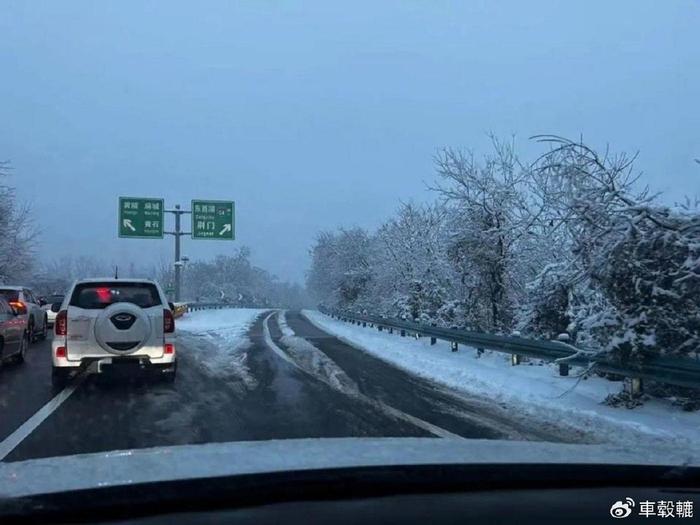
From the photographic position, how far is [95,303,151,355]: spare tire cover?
1128cm

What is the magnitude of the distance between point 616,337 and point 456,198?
13.7m

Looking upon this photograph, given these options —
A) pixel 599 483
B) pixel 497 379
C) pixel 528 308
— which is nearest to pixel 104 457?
pixel 599 483

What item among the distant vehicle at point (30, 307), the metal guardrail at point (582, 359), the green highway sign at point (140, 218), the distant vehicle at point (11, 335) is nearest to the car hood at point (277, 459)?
the metal guardrail at point (582, 359)

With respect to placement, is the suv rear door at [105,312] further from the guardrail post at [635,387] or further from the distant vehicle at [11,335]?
the guardrail post at [635,387]

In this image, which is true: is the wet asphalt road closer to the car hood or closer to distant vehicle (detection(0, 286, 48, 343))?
the car hood

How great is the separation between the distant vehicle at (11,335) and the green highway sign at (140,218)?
22638mm

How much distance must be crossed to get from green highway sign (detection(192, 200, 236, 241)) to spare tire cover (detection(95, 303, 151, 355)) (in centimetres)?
2956

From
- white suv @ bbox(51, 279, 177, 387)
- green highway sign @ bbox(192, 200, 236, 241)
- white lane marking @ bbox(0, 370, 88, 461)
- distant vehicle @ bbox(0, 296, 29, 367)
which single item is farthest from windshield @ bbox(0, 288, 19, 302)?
green highway sign @ bbox(192, 200, 236, 241)

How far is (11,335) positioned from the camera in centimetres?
1488

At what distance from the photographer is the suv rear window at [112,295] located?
1166 cm

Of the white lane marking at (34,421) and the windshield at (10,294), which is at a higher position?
the windshield at (10,294)

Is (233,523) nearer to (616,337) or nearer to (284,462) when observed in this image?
(284,462)

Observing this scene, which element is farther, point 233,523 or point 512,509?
point 512,509

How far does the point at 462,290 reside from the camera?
26719 mm
